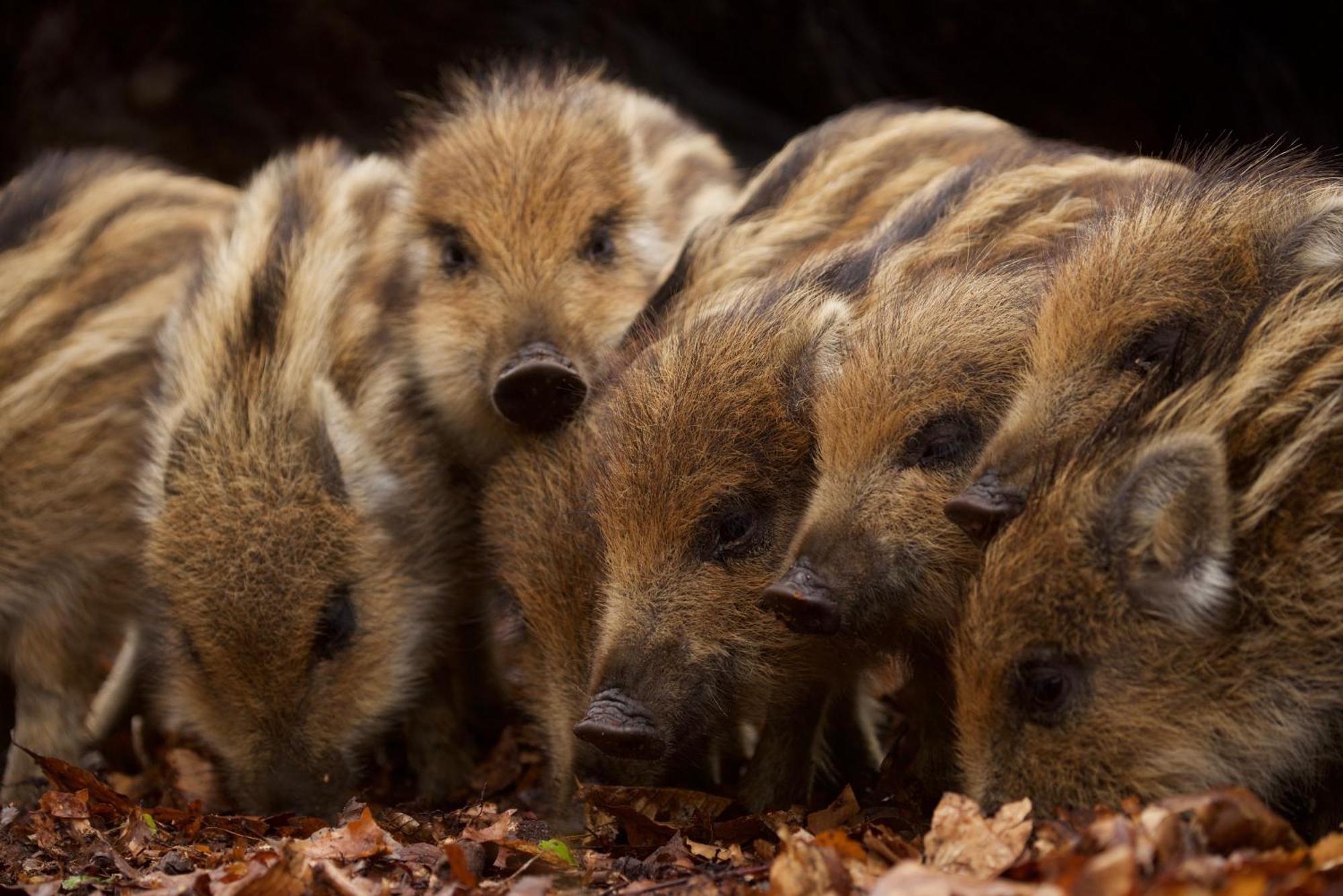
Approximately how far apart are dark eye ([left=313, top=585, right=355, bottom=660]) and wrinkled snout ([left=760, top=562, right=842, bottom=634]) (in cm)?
175

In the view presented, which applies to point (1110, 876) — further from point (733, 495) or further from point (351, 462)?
point (351, 462)

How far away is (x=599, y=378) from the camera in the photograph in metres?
4.68

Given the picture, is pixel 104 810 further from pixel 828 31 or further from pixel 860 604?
pixel 828 31

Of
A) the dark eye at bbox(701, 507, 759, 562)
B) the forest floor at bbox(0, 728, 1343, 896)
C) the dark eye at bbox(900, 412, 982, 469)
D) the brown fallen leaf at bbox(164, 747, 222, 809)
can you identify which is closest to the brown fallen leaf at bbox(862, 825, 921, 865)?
the forest floor at bbox(0, 728, 1343, 896)

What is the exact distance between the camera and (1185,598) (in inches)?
129

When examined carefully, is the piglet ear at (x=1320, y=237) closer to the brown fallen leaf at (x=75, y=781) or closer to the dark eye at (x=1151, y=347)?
the dark eye at (x=1151, y=347)

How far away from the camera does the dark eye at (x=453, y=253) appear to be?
529 centimetres

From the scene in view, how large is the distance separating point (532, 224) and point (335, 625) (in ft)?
4.98

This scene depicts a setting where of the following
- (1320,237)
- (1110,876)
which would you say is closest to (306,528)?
(1110,876)

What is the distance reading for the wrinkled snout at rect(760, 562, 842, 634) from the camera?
3576mm

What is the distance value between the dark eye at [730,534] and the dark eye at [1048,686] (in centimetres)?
88

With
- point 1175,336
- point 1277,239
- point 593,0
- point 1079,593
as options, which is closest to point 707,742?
point 1079,593

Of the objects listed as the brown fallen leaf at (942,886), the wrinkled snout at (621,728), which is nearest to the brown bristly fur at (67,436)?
the wrinkled snout at (621,728)

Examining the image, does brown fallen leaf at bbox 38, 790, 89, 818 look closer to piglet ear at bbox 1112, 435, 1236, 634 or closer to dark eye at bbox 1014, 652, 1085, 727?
dark eye at bbox 1014, 652, 1085, 727
